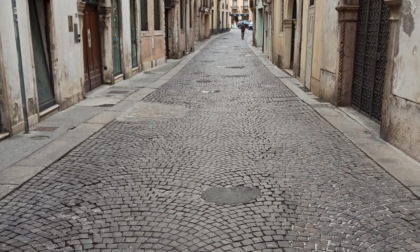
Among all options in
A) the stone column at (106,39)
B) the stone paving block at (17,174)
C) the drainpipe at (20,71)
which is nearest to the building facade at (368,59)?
the stone paving block at (17,174)

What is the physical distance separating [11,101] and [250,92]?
7041 millimetres

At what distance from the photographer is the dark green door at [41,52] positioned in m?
8.84

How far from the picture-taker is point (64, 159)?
248 inches

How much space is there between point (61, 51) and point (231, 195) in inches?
253

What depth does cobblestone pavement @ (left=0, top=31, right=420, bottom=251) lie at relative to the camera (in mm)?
3881

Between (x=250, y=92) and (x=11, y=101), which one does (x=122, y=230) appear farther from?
(x=250, y=92)

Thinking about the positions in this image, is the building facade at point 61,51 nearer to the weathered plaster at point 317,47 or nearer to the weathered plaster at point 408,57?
the weathered plaster at point 408,57

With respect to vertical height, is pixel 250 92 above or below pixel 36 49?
below

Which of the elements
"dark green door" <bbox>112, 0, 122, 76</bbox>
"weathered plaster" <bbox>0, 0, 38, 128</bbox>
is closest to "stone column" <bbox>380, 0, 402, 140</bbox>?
"weathered plaster" <bbox>0, 0, 38, 128</bbox>

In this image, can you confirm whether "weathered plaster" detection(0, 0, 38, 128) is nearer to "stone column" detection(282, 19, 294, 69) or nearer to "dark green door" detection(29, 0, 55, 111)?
"dark green door" detection(29, 0, 55, 111)

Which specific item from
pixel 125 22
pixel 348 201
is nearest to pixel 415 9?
pixel 348 201

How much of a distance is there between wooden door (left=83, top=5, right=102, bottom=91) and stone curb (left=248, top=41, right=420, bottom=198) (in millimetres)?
6142

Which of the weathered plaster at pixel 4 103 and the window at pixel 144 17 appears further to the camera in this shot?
the window at pixel 144 17

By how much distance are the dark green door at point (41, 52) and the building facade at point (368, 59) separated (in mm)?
6448
